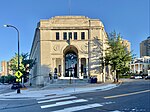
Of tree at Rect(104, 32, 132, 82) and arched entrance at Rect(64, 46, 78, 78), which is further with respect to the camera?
arched entrance at Rect(64, 46, 78, 78)

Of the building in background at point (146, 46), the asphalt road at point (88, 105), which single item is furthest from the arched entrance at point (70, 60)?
the building in background at point (146, 46)

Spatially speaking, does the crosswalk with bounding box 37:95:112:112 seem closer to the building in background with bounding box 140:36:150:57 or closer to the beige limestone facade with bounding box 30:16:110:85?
the beige limestone facade with bounding box 30:16:110:85

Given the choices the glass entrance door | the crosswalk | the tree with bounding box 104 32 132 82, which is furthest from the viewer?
the glass entrance door

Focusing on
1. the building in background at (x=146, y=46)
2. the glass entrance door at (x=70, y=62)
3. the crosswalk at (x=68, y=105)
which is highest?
the building in background at (x=146, y=46)

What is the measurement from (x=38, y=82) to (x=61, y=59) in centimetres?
623

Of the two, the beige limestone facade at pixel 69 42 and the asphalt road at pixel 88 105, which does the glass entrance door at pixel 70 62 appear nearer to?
the beige limestone facade at pixel 69 42

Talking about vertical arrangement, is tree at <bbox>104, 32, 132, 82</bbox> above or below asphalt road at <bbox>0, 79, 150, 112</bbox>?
above

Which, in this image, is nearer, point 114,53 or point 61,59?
point 114,53

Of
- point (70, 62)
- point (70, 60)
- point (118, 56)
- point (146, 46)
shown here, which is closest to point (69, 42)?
point (70, 60)

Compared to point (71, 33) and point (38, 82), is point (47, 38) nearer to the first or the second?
point (71, 33)

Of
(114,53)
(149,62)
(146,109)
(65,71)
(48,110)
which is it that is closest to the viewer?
(146,109)

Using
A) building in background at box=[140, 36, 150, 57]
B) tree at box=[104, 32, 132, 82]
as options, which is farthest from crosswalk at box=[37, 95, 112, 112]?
building in background at box=[140, 36, 150, 57]

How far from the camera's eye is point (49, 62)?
50156 mm

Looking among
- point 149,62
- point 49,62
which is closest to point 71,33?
point 49,62
